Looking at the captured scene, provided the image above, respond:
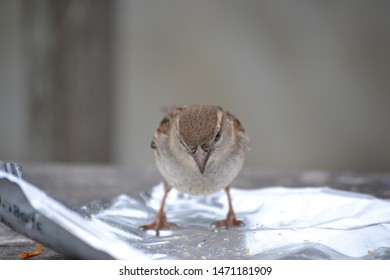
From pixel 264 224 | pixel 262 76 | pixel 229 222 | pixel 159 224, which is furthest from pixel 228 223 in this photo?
pixel 262 76

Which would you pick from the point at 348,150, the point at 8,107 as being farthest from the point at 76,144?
the point at 348,150

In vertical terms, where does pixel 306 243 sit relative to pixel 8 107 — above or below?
below

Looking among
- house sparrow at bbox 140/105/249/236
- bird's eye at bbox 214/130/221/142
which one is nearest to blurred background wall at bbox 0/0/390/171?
house sparrow at bbox 140/105/249/236

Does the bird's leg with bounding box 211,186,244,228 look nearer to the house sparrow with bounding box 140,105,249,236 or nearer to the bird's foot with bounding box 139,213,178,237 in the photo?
the house sparrow with bounding box 140,105,249,236

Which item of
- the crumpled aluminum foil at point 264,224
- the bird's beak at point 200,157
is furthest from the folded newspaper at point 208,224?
the bird's beak at point 200,157

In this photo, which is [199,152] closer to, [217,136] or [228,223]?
[217,136]
